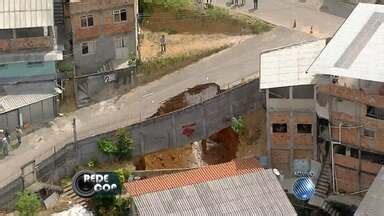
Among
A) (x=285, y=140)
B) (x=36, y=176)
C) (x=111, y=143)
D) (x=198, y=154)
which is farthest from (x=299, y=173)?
(x=36, y=176)

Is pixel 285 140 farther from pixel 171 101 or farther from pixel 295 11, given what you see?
pixel 295 11

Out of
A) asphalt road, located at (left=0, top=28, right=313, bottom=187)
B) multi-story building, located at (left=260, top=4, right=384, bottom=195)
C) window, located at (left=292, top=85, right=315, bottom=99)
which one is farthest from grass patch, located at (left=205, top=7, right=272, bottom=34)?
window, located at (left=292, top=85, right=315, bottom=99)

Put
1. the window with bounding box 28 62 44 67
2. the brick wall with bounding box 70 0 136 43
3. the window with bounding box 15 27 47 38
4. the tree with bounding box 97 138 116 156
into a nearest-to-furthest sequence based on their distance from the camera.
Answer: the tree with bounding box 97 138 116 156, the window with bounding box 28 62 44 67, the window with bounding box 15 27 47 38, the brick wall with bounding box 70 0 136 43

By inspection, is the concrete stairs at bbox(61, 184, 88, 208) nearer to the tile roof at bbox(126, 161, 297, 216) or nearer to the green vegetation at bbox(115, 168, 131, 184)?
the green vegetation at bbox(115, 168, 131, 184)

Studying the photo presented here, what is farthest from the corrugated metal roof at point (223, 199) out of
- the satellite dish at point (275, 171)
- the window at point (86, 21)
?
the window at point (86, 21)

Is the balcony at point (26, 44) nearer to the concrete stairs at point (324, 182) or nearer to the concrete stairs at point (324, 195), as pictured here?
the concrete stairs at point (324, 182)

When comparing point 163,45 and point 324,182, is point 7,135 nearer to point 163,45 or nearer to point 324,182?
point 163,45

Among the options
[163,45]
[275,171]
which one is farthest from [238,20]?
[275,171]
